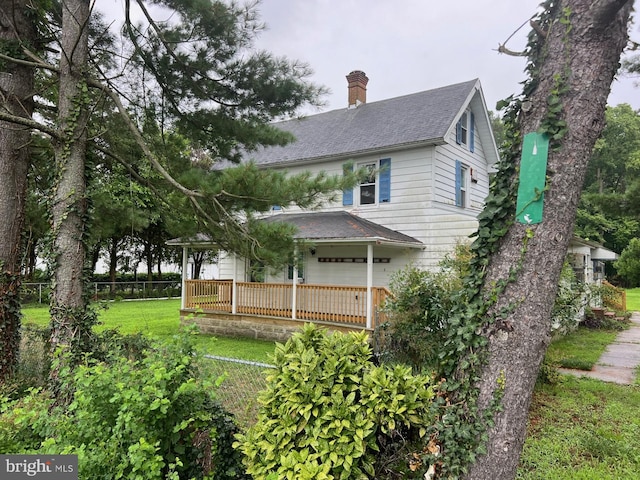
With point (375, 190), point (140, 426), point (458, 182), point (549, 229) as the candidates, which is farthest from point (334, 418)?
point (458, 182)

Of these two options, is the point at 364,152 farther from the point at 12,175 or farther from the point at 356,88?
the point at 12,175

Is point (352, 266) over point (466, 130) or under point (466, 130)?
under

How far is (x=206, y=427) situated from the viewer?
3.13m

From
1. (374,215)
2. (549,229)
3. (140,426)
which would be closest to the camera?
(549,229)

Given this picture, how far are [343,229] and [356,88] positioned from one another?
7.52 metres

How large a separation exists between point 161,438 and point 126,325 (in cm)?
1117

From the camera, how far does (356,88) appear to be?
1520 cm

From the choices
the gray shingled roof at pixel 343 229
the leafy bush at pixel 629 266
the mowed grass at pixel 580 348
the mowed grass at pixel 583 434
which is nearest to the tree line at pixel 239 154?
the mowed grass at pixel 583 434

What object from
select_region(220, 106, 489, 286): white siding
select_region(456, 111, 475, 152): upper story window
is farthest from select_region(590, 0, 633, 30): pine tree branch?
select_region(456, 111, 475, 152): upper story window

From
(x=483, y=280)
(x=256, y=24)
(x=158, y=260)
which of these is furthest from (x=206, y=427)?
(x=158, y=260)

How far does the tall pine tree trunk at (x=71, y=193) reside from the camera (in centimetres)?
450

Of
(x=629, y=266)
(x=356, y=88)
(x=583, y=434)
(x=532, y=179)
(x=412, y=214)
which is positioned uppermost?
(x=356, y=88)

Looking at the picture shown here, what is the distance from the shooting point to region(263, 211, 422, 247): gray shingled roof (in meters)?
9.66

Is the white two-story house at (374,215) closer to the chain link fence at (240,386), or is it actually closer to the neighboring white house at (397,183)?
the neighboring white house at (397,183)
